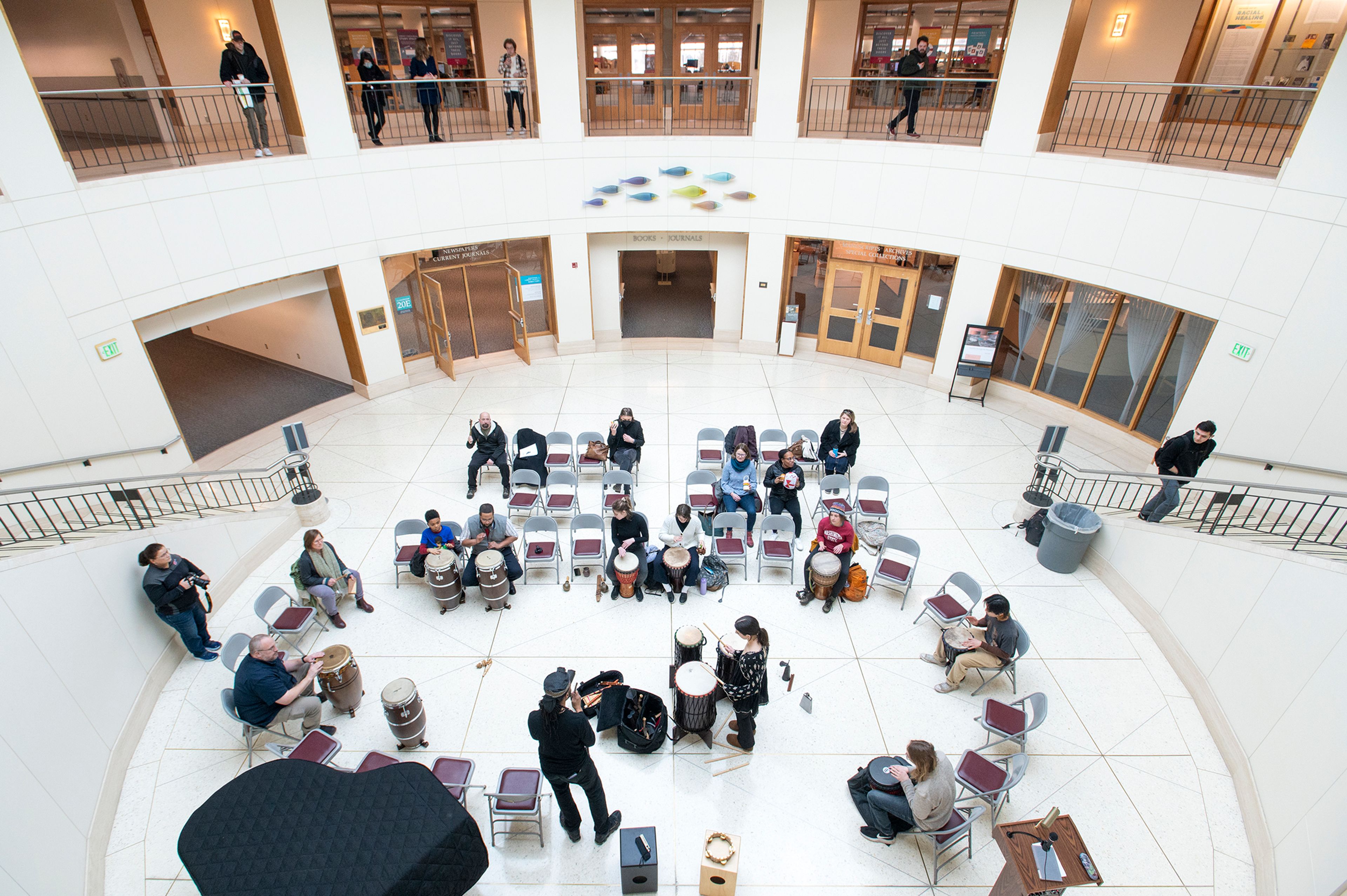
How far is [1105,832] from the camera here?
234 inches

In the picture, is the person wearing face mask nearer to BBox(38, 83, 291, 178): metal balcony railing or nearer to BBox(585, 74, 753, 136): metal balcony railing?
BBox(38, 83, 291, 178): metal balcony railing

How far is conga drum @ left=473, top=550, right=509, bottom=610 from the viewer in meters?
7.93

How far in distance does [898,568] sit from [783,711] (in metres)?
2.57

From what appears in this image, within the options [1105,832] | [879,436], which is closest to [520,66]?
[879,436]

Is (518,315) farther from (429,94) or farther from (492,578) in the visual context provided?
(492,578)

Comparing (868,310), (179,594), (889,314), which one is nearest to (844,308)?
(868,310)

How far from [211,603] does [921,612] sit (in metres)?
8.35

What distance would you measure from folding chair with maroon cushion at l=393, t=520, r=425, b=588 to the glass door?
6972mm

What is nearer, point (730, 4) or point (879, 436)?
point (879, 436)

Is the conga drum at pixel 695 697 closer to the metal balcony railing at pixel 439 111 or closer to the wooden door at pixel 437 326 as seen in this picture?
the wooden door at pixel 437 326

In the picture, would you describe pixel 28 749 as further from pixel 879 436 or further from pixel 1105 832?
pixel 879 436

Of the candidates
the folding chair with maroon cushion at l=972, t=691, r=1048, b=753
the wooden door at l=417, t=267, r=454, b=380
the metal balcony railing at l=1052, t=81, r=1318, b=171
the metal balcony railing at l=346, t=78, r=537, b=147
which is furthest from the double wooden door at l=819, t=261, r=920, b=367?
the folding chair with maroon cushion at l=972, t=691, r=1048, b=753

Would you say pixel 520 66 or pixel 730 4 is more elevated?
pixel 730 4

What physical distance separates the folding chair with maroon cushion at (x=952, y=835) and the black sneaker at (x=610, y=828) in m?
2.45
